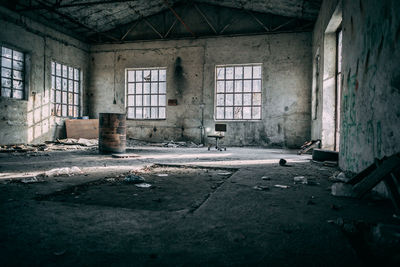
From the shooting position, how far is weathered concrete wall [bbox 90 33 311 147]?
34.4ft

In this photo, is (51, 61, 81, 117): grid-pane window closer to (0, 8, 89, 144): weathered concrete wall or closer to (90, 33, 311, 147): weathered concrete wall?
(0, 8, 89, 144): weathered concrete wall

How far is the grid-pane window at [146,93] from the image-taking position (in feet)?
39.1

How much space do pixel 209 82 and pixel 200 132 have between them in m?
2.16

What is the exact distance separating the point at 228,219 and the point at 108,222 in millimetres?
937

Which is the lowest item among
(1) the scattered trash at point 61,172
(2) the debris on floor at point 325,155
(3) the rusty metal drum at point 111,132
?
(1) the scattered trash at point 61,172

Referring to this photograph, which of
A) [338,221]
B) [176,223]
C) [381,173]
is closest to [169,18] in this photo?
[381,173]

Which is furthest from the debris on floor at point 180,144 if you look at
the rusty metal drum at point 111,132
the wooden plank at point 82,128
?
the rusty metal drum at point 111,132

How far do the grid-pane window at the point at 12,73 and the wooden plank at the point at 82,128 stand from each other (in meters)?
1.98

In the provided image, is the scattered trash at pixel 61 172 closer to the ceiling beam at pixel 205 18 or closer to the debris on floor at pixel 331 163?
the debris on floor at pixel 331 163

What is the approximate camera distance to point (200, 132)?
11422mm

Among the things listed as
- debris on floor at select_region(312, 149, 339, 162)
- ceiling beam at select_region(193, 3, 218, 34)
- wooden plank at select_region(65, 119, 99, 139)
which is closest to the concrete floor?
debris on floor at select_region(312, 149, 339, 162)

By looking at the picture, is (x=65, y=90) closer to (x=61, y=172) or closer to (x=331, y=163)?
(x=61, y=172)

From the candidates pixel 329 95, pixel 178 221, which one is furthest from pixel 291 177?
pixel 329 95

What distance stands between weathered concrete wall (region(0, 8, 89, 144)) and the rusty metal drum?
4237mm
